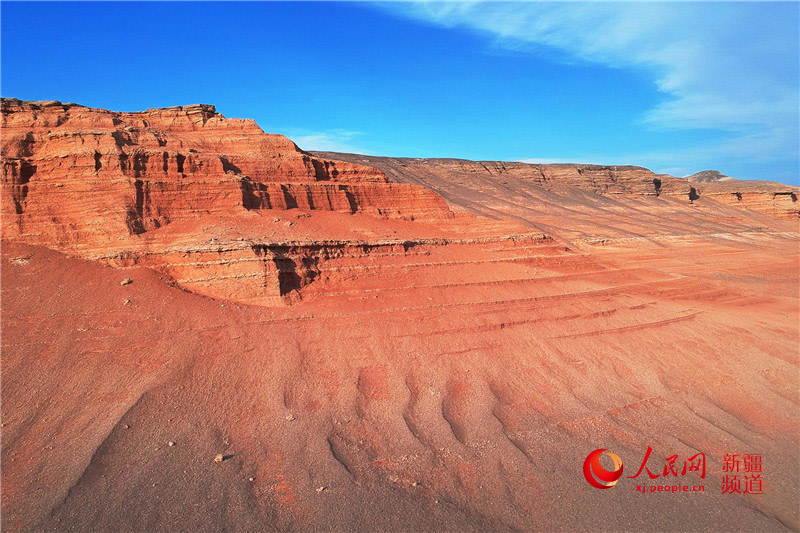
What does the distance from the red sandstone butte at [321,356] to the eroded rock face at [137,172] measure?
76 millimetres

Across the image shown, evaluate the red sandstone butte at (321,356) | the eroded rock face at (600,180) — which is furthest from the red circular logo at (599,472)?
the eroded rock face at (600,180)

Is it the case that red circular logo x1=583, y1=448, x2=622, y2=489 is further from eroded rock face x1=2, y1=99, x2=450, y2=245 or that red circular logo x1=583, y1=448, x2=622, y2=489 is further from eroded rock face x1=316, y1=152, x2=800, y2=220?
eroded rock face x1=316, y1=152, x2=800, y2=220

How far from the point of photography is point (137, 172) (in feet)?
46.1

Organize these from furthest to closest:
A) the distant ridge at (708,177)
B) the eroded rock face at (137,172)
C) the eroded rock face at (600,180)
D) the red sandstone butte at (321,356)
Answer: the distant ridge at (708,177)
the eroded rock face at (600,180)
the eroded rock face at (137,172)
the red sandstone butte at (321,356)

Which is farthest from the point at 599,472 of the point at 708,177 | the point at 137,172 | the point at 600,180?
the point at 708,177

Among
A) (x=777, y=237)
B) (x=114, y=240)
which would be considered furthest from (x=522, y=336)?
(x=777, y=237)

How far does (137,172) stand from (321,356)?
8.91 metres

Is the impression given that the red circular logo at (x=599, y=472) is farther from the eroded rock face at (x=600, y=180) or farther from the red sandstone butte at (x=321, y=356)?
the eroded rock face at (x=600, y=180)

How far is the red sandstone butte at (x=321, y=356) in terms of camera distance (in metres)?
6.95

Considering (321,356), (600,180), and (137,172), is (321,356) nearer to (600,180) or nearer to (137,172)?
(137,172)

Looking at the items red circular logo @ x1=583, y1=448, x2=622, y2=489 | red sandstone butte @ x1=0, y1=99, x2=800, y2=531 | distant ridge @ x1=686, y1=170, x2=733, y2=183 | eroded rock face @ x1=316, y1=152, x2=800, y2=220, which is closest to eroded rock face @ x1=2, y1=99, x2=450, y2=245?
red sandstone butte @ x1=0, y1=99, x2=800, y2=531

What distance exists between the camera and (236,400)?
909 cm

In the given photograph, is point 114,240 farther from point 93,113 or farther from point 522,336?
point 522,336

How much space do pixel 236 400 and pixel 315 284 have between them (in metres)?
4.97
